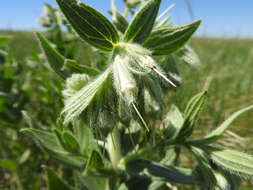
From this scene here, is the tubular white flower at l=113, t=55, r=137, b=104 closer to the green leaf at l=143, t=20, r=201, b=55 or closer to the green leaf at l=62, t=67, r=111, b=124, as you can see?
the green leaf at l=62, t=67, r=111, b=124

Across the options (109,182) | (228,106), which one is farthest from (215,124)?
(109,182)

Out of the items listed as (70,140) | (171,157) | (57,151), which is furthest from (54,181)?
(171,157)

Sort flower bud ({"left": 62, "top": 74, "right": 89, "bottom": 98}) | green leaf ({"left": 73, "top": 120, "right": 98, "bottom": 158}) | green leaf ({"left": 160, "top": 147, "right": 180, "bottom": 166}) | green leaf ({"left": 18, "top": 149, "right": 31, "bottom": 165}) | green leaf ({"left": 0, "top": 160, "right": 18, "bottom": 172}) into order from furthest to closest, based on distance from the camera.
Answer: green leaf ({"left": 18, "top": 149, "right": 31, "bottom": 165}) < green leaf ({"left": 0, "top": 160, "right": 18, "bottom": 172}) < green leaf ({"left": 160, "top": 147, "right": 180, "bottom": 166}) < green leaf ({"left": 73, "top": 120, "right": 98, "bottom": 158}) < flower bud ({"left": 62, "top": 74, "right": 89, "bottom": 98})

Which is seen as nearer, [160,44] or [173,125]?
[160,44]

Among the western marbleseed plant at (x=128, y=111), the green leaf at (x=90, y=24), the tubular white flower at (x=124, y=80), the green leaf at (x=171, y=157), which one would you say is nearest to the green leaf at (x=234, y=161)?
the western marbleseed plant at (x=128, y=111)

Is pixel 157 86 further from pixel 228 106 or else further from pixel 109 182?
pixel 228 106

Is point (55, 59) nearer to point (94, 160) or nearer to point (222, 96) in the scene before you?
point (94, 160)

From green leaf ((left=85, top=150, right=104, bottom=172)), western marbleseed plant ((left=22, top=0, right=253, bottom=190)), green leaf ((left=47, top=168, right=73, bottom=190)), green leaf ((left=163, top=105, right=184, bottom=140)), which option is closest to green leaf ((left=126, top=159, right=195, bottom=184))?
western marbleseed plant ((left=22, top=0, right=253, bottom=190))
